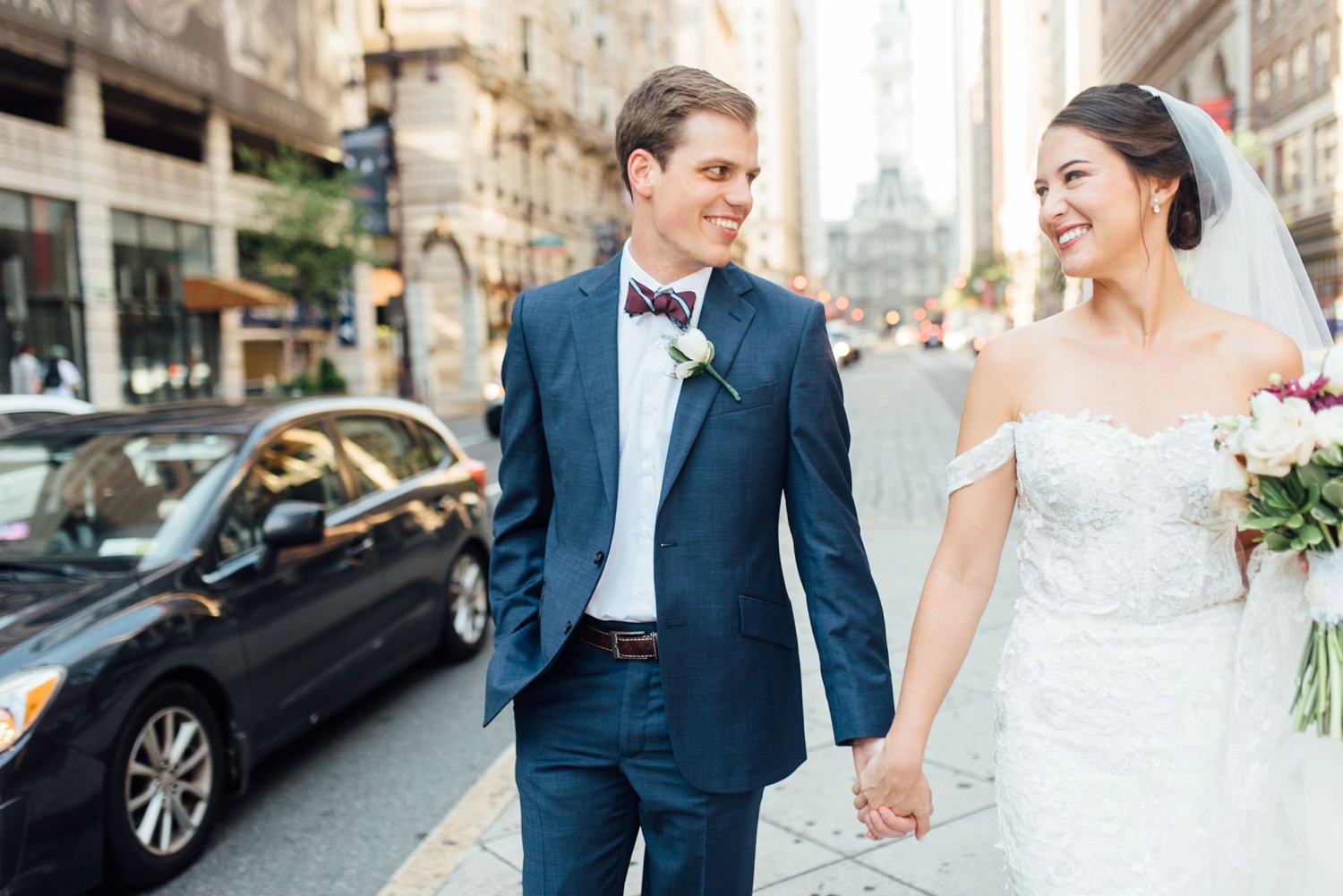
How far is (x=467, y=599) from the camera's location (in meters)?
7.06

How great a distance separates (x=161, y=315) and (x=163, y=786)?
75.3 feet

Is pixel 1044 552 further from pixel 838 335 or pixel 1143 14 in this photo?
pixel 1143 14

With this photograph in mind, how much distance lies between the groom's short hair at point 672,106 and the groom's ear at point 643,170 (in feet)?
0.04

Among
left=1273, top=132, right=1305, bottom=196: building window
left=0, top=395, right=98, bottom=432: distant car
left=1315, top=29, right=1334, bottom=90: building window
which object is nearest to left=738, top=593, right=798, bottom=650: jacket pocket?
left=0, top=395, right=98, bottom=432: distant car

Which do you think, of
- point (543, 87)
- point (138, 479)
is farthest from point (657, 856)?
point (543, 87)

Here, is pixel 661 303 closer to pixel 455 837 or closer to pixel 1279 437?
pixel 1279 437

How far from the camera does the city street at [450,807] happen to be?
404 centimetres

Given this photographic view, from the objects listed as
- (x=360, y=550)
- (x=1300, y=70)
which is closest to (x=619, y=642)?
(x=360, y=550)

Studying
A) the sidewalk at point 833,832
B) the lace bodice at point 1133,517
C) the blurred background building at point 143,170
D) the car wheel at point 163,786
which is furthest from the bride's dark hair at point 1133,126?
the blurred background building at point 143,170

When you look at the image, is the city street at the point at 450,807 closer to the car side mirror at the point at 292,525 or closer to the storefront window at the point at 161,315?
the car side mirror at the point at 292,525

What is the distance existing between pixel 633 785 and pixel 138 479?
349 cm

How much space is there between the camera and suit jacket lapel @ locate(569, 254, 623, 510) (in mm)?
2479

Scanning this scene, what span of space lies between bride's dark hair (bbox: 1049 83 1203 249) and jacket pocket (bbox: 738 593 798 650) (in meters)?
1.20

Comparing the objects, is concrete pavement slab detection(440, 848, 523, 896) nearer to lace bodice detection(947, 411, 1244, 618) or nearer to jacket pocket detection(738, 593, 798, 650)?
jacket pocket detection(738, 593, 798, 650)
